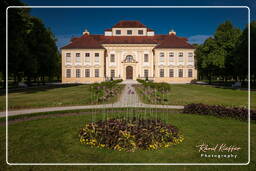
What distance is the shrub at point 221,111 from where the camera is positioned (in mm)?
7627

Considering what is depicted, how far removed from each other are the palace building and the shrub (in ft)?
100

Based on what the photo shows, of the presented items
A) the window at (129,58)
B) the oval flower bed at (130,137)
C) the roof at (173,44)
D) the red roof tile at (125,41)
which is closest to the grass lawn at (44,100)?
the oval flower bed at (130,137)

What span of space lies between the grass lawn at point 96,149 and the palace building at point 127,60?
32.6 meters

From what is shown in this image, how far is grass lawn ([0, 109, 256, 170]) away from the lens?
3999 mm

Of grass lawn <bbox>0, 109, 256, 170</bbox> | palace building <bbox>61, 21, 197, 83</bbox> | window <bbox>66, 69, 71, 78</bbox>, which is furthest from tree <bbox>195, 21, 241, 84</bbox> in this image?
window <bbox>66, 69, 71, 78</bbox>

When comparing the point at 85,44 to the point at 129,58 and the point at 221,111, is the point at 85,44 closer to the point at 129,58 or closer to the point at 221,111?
the point at 129,58

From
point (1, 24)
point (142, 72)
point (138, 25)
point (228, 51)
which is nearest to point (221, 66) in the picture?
point (228, 51)

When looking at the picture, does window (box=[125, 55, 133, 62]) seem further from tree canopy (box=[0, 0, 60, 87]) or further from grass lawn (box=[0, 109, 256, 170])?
grass lawn (box=[0, 109, 256, 170])

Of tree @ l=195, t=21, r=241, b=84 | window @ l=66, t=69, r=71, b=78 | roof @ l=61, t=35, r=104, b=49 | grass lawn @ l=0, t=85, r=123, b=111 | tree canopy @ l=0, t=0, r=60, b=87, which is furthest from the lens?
window @ l=66, t=69, r=71, b=78

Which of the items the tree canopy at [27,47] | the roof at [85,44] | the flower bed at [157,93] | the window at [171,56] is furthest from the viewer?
the window at [171,56]

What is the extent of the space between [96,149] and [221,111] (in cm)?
676

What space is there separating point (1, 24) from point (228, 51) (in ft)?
114

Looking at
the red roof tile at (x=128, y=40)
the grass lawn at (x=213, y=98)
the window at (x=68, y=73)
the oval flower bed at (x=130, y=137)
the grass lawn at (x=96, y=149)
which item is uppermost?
the red roof tile at (x=128, y=40)

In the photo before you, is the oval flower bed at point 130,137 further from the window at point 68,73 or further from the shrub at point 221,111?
the window at point 68,73
